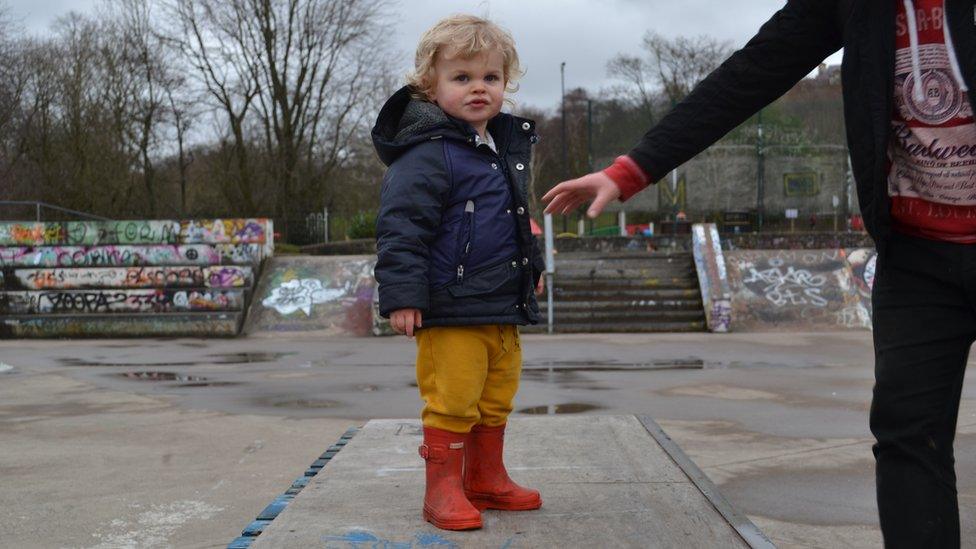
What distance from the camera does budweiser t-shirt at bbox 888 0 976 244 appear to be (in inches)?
84.6

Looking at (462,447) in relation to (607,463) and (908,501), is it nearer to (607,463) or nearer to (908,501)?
(607,463)

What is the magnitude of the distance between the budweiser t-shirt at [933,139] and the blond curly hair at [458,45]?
134 centimetres

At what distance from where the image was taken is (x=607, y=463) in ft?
12.8

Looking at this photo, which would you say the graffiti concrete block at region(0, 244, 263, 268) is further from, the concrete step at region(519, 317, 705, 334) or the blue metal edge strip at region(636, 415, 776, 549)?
the blue metal edge strip at region(636, 415, 776, 549)

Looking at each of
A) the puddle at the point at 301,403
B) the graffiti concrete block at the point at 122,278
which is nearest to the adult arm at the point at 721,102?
the puddle at the point at 301,403

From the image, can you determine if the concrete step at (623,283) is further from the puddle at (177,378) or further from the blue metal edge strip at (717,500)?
the blue metal edge strip at (717,500)

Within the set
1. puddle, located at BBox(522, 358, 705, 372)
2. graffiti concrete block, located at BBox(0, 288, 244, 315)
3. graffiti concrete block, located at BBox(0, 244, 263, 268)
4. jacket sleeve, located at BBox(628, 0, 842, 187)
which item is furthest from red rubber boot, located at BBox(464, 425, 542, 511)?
graffiti concrete block, located at BBox(0, 244, 263, 268)

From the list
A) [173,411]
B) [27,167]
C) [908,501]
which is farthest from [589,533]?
[27,167]

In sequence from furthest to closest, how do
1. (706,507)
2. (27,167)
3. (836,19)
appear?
(27,167), (706,507), (836,19)

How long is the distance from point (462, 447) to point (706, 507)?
0.80 metres

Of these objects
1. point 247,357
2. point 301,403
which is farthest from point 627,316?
point 301,403

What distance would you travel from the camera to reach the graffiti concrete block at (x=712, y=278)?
596 inches

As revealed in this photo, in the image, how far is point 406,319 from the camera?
9.80 ft

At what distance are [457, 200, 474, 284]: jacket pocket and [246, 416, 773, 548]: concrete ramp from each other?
31.3 inches
